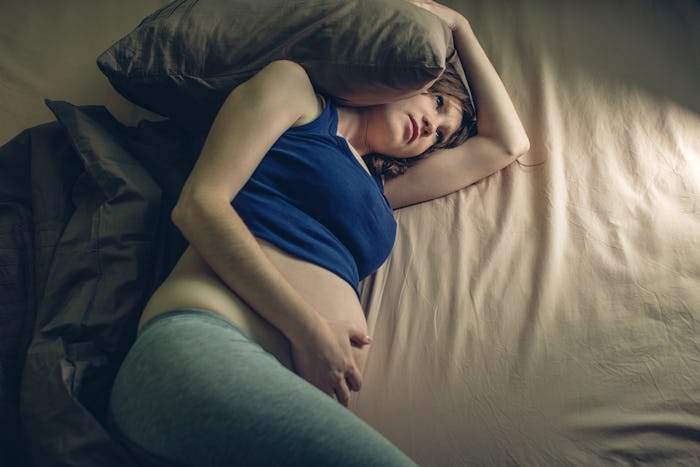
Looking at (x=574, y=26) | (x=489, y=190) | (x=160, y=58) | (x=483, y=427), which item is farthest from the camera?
(x=574, y=26)

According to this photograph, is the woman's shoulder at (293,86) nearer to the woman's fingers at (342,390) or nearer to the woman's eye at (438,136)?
the woman's eye at (438,136)

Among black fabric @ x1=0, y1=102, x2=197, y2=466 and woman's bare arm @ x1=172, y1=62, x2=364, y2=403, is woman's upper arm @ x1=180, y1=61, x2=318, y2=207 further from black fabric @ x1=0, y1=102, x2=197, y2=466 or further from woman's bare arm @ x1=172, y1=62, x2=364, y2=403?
black fabric @ x1=0, y1=102, x2=197, y2=466

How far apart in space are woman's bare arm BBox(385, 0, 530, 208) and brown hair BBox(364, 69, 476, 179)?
0.01 m

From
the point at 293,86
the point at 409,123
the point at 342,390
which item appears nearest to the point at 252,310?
the point at 342,390

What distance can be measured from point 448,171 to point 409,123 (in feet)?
0.52

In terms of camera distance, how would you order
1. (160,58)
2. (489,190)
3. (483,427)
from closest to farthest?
(483,427), (160,58), (489,190)

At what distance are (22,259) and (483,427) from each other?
0.71 metres

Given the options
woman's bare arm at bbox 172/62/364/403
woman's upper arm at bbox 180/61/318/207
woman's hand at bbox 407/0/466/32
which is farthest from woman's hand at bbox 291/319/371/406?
woman's hand at bbox 407/0/466/32

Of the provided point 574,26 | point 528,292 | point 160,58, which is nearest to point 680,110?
point 574,26

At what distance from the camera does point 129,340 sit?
90cm

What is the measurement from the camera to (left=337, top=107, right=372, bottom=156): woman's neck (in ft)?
3.55

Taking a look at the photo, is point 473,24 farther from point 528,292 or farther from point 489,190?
point 528,292

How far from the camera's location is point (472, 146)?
123 cm

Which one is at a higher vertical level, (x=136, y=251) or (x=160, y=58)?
(x=160, y=58)
